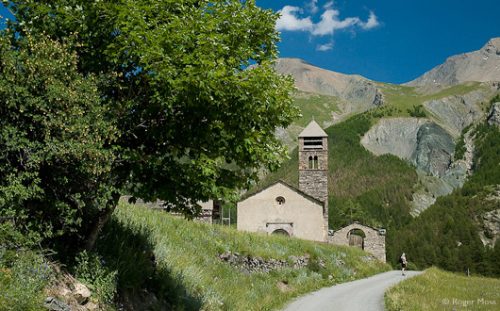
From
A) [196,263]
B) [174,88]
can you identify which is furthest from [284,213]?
[174,88]

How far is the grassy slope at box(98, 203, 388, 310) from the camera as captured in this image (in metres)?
10.3

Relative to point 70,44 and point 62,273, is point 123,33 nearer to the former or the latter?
point 70,44

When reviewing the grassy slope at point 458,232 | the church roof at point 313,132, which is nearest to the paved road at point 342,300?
the church roof at point 313,132

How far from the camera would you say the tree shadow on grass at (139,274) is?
9.38 meters

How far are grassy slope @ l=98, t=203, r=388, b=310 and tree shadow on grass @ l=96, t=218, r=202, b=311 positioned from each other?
0.07ft

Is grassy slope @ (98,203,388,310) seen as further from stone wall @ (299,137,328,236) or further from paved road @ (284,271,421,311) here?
stone wall @ (299,137,328,236)

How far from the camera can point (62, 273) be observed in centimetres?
779

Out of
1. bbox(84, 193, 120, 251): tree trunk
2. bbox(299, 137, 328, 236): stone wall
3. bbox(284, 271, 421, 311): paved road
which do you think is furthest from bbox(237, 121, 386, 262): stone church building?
bbox(84, 193, 120, 251): tree trunk

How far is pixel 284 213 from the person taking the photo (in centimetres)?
4366

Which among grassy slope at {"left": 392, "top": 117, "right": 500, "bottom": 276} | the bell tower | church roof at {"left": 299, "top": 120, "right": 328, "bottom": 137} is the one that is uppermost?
church roof at {"left": 299, "top": 120, "right": 328, "bottom": 137}

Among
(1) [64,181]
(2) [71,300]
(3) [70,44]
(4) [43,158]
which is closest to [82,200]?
(1) [64,181]

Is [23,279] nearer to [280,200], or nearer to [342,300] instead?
[342,300]

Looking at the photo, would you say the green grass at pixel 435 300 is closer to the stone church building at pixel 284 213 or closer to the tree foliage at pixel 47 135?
the tree foliage at pixel 47 135

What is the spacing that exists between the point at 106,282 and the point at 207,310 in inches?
157
